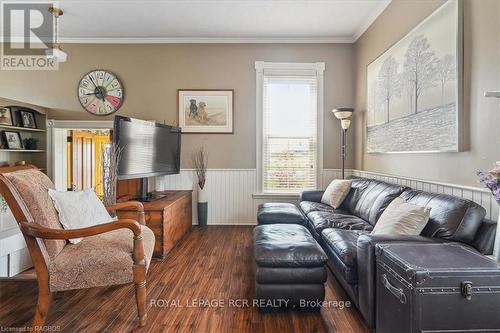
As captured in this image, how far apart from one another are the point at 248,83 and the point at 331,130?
60.9 inches

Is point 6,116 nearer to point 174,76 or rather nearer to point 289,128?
point 174,76

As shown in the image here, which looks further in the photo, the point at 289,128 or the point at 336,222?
the point at 289,128

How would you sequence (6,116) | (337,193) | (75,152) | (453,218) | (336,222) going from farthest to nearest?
(75,152) < (6,116) < (337,193) < (336,222) < (453,218)

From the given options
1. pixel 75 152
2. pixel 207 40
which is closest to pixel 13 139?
pixel 75 152

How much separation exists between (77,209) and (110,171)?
899 millimetres

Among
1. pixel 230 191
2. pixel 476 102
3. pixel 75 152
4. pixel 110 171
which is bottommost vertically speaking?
pixel 230 191

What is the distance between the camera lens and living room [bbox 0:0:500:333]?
173 centimetres

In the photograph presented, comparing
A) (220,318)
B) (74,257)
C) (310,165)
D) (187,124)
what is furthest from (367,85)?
(74,257)

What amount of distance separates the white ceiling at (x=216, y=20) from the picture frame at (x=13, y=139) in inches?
65.5

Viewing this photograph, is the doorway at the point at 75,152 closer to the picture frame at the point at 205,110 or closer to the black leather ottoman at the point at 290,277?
the picture frame at the point at 205,110

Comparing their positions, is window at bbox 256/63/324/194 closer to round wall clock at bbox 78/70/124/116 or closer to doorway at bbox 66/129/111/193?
round wall clock at bbox 78/70/124/116

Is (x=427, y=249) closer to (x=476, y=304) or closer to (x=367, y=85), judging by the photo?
(x=476, y=304)

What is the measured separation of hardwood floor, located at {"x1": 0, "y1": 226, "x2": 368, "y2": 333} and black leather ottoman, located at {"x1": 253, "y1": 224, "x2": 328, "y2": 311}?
96mm

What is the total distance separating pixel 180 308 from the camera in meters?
2.10
